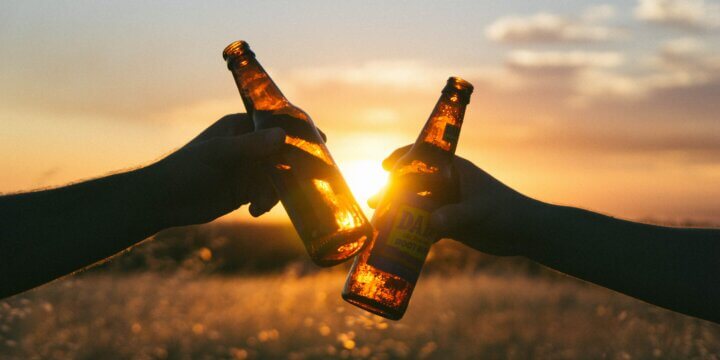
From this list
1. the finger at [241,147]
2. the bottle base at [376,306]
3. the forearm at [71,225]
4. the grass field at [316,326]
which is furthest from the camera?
the grass field at [316,326]

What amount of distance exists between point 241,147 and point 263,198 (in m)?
0.50

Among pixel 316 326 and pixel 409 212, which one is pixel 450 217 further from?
pixel 316 326

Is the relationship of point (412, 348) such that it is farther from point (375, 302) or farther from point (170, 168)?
point (170, 168)

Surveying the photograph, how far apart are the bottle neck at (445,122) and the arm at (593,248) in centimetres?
44

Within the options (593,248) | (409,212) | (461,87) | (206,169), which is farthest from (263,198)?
(593,248)

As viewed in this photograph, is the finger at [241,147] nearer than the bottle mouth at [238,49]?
Yes

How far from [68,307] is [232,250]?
23.0 feet

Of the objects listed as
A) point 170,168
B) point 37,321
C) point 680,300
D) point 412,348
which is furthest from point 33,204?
point 37,321

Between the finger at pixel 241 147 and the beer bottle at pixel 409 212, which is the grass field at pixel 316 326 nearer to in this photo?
the beer bottle at pixel 409 212

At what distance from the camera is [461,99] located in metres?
3.21

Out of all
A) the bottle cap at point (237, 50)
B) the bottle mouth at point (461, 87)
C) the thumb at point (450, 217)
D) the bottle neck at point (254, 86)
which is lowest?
the thumb at point (450, 217)

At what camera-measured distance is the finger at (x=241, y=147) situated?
8.80ft

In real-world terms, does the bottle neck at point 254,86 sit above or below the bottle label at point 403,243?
above

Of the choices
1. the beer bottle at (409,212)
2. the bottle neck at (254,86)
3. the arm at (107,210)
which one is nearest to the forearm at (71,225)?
the arm at (107,210)
